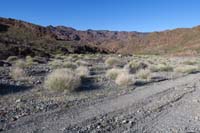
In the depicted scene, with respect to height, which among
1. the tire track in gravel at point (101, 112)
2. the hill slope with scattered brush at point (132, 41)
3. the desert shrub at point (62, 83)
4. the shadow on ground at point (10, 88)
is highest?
the hill slope with scattered brush at point (132, 41)

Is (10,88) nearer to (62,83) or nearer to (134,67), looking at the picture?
(62,83)

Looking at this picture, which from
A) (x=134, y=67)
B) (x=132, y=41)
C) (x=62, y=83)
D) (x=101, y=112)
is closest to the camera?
(x=101, y=112)

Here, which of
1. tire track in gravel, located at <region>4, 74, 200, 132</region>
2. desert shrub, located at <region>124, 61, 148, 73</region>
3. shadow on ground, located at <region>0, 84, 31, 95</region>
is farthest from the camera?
desert shrub, located at <region>124, 61, 148, 73</region>

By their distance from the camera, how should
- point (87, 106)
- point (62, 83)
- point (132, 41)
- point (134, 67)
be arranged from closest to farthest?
1. point (87, 106)
2. point (62, 83)
3. point (134, 67)
4. point (132, 41)

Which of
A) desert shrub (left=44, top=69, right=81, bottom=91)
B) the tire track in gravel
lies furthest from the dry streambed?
desert shrub (left=44, top=69, right=81, bottom=91)

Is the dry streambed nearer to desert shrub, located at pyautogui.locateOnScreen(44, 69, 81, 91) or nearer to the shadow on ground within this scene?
the shadow on ground

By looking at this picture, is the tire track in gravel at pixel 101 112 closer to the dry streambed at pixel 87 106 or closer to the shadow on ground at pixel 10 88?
the dry streambed at pixel 87 106

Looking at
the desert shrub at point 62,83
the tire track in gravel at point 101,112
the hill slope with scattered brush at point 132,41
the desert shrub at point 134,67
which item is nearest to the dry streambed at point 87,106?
the tire track in gravel at point 101,112

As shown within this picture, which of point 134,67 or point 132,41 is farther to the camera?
point 132,41

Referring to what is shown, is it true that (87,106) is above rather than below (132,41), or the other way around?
below

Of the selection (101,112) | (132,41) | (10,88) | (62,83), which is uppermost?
(132,41)

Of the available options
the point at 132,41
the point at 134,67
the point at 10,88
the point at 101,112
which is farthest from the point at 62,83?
the point at 132,41

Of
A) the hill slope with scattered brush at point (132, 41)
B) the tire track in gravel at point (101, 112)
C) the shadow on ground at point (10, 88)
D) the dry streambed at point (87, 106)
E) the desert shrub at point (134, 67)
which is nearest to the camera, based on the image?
the tire track in gravel at point (101, 112)

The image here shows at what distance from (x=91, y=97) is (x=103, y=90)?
90.5 inches
